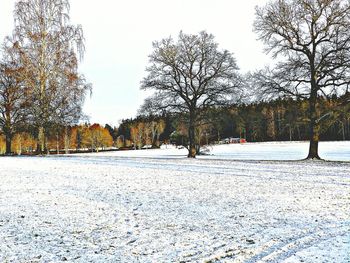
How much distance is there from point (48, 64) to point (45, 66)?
40 centimetres

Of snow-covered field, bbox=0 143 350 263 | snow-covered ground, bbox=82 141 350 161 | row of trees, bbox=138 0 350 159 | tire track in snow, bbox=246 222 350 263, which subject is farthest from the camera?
snow-covered ground, bbox=82 141 350 161

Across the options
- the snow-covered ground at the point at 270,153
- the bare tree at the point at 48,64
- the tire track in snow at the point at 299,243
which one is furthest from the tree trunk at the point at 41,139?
the tire track in snow at the point at 299,243

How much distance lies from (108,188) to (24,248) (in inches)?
206

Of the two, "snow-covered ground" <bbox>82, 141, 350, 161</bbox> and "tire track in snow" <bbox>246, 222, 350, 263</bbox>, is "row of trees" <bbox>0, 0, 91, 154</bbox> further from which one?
"tire track in snow" <bbox>246, 222, 350, 263</bbox>

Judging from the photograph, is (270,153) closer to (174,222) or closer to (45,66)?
(45,66)

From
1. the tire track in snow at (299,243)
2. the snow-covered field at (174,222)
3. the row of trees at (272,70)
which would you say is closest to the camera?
the tire track in snow at (299,243)

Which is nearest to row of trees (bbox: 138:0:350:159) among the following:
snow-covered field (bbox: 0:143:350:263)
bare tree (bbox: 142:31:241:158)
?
Result: bare tree (bbox: 142:31:241:158)

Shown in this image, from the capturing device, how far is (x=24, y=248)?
4789mm

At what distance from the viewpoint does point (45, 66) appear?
1086 inches

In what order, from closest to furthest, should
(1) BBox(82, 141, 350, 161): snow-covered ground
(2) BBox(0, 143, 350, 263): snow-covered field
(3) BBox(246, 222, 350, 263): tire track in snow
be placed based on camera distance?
(3) BBox(246, 222, 350, 263): tire track in snow
(2) BBox(0, 143, 350, 263): snow-covered field
(1) BBox(82, 141, 350, 161): snow-covered ground

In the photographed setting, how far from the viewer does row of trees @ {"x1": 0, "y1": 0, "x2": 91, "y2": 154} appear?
1068 inches

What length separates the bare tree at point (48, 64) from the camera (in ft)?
88.8

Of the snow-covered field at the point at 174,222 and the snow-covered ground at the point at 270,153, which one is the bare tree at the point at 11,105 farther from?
the snow-covered field at the point at 174,222

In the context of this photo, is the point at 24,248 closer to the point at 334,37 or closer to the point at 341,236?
the point at 341,236
